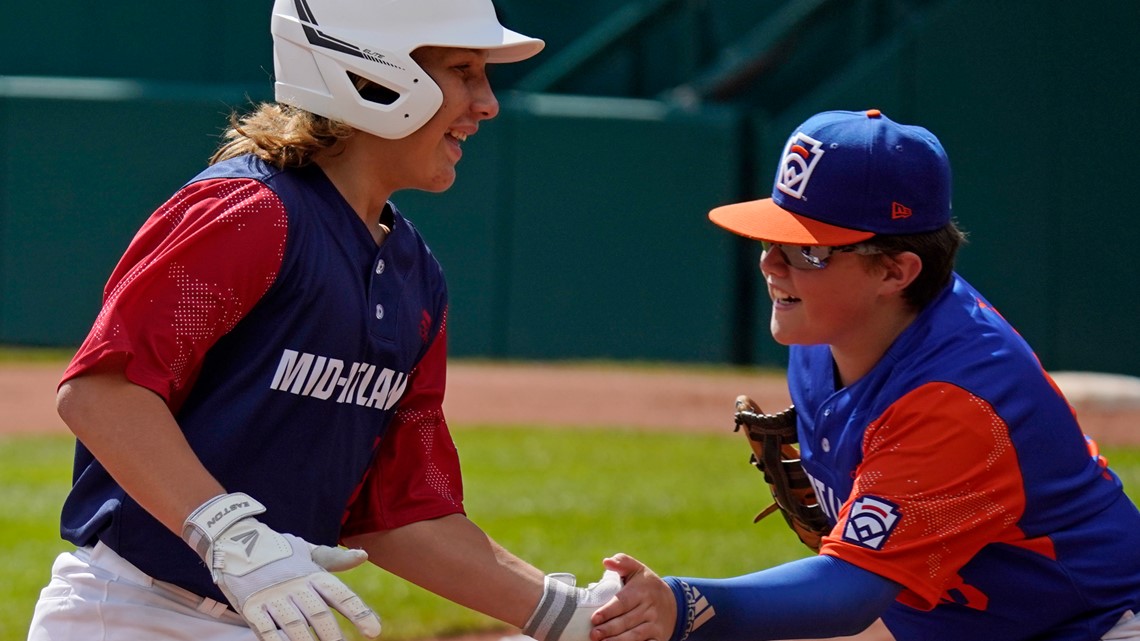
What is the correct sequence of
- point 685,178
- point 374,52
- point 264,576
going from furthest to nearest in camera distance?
point 685,178, point 374,52, point 264,576

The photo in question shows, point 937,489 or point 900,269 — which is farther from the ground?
point 900,269

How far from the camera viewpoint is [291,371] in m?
2.67

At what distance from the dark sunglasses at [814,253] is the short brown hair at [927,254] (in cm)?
2

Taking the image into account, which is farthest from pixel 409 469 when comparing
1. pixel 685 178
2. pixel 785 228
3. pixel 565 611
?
pixel 685 178

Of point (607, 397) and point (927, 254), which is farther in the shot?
point (607, 397)

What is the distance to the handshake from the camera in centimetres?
239

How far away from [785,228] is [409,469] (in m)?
0.92

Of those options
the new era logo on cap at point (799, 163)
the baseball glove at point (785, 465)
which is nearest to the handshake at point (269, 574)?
the new era logo on cap at point (799, 163)

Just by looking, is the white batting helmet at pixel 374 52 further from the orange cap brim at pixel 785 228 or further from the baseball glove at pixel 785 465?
the baseball glove at pixel 785 465

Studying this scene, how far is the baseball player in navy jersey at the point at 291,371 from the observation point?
2.43m

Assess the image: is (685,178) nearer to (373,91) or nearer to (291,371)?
(373,91)

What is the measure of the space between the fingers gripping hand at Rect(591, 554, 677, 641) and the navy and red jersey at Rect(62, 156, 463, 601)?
1.87ft

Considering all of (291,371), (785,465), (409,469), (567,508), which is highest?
(291,371)

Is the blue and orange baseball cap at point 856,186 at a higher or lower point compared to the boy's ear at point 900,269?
higher
